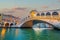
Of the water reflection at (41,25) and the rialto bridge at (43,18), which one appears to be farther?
the water reflection at (41,25)

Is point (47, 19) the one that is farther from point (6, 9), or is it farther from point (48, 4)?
point (6, 9)

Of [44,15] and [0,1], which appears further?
[0,1]

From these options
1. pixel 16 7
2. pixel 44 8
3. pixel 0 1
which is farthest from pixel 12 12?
pixel 44 8

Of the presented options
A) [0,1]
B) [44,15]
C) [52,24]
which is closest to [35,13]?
[44,15]

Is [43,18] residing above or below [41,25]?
above

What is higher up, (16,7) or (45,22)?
(16,7)

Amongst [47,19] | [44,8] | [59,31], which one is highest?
[44,8]

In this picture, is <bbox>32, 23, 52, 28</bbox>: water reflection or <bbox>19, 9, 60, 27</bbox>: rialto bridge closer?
<bbox>19, 9, 60, 27</bbox>: rialto bridge

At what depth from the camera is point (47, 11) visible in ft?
14.3

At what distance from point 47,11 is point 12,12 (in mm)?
983

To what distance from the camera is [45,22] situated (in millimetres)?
4574

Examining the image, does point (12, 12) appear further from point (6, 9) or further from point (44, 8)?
point (44, 8)

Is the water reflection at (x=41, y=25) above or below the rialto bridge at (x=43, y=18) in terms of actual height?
below

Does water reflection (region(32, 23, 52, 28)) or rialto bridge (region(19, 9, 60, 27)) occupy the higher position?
rialto bridge (region(19, 9, 60, 27))
